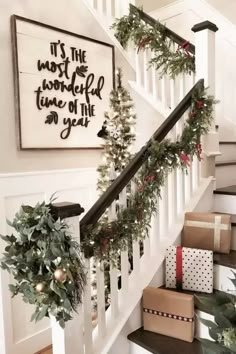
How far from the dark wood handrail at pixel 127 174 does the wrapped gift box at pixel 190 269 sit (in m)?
0.55

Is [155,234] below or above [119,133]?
below

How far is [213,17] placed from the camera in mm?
3506

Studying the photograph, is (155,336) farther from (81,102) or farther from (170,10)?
(170,10)

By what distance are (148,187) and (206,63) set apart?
1.09m

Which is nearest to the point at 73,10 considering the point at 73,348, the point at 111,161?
the point at 111,161

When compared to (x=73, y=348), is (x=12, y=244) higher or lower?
higher

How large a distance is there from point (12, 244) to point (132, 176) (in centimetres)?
72

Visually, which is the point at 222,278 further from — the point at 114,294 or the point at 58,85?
the point at 58,85

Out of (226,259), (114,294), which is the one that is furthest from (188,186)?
(114,294)

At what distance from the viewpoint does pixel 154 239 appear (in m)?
1.98

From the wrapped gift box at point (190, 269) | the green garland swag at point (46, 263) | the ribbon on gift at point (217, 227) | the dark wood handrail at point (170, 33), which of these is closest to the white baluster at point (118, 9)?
the dark wood handrail at point (170, 33)

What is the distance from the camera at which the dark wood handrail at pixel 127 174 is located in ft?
5.05

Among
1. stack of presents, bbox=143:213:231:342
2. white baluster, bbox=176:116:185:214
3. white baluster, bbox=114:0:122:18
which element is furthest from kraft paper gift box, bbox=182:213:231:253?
white baluster, bbox=114:0:122:18

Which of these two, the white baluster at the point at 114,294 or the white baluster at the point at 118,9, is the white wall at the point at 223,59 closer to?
the white baluster at the point at 118,9
